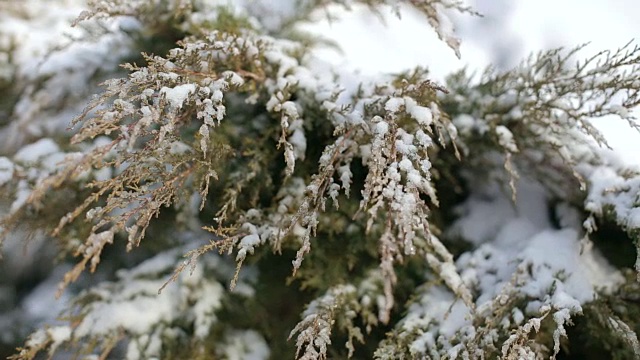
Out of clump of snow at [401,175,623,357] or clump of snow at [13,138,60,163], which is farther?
clump of snow at [13,138,60,163]

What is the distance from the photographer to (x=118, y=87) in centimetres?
106

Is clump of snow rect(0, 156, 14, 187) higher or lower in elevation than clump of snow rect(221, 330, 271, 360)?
higher

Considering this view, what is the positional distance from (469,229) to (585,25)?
820 millimetres

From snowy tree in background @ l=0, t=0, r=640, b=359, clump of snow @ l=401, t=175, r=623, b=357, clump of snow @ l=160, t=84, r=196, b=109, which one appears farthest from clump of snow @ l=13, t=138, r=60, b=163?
clump of snow @ l=401, t=175, r=623, b=357

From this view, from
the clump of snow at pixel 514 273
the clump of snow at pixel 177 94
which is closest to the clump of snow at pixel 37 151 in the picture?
the clump of snow at pixel 177 94

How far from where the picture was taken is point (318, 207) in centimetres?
111

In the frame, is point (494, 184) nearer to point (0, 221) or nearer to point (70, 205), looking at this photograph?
point (70, 205)

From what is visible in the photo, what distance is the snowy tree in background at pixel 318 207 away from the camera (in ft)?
3.83

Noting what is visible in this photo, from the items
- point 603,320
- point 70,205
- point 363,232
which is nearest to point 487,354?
point 603,320

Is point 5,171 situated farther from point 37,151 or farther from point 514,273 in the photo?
point 514,273

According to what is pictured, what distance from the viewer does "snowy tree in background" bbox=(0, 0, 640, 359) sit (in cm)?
117

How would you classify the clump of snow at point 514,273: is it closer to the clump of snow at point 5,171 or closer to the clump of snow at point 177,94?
the clump of snow at point 177,94

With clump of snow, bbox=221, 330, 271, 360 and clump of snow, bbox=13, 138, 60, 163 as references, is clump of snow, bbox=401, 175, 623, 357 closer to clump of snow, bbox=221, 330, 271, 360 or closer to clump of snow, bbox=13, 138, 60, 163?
clump of snow, bbox=221, 330, 271, 360

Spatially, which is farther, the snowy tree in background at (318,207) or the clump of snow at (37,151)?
the clump of snow at (37,151)
